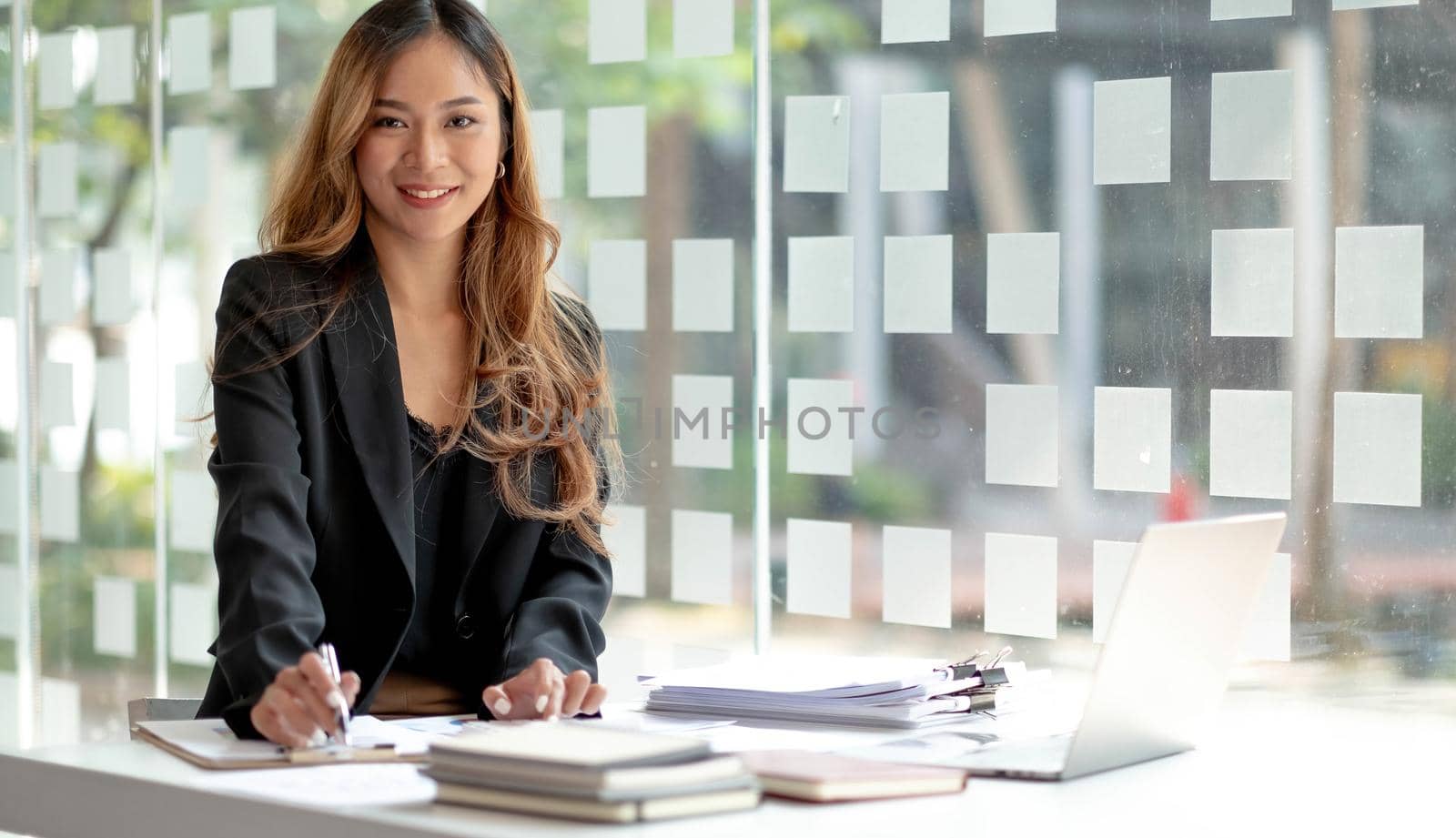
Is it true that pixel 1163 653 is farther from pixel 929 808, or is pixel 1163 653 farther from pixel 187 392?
pixel 187 392

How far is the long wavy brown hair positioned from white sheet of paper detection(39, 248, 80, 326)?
5.10 feet

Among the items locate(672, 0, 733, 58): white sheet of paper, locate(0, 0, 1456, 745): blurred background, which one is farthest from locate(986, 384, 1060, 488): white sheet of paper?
locate(672, 0, 733, 58): white sheet of paper

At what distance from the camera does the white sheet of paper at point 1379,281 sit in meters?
2.04

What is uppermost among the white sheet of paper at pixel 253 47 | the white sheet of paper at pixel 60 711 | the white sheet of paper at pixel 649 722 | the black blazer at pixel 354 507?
the white sheet of paper at pixel 253 47

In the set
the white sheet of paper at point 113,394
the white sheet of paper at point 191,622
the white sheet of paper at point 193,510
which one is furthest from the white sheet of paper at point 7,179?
the white sheet of paper at point 191,622

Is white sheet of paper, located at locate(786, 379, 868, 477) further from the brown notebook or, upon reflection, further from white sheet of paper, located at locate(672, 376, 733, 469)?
the brown notebook

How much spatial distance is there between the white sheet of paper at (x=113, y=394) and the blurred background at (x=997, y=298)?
435mm

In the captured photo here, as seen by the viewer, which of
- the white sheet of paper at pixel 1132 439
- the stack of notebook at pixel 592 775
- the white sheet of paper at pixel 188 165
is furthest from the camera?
the white sheet of paper at pixel 188 165

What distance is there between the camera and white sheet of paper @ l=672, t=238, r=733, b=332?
8.66ft

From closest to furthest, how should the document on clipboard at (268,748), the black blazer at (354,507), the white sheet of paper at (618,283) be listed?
the document on clipboard at (268,748), the black blazer at (354,507), the white sheet of paper at (618,283)

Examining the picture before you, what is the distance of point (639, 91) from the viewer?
273 cm

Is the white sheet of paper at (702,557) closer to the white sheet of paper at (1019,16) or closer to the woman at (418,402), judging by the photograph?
the woman at (418,402)

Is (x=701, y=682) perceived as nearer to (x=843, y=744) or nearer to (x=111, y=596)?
(x=843, y=744)

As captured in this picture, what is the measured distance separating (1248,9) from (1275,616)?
85cm
